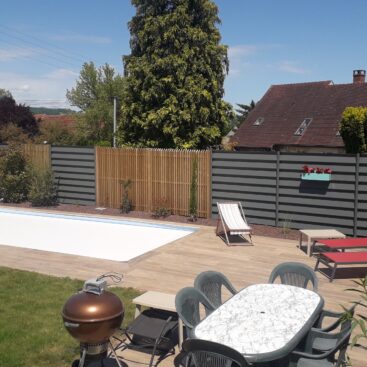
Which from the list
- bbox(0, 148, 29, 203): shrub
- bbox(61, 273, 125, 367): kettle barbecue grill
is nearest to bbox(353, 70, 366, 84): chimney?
bbox(0, 148, 29, 203): shrub

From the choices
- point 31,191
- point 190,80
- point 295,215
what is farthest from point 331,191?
point 190,80

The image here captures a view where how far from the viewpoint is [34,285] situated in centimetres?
697

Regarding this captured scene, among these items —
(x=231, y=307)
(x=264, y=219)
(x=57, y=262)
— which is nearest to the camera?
(x=231, y=307)

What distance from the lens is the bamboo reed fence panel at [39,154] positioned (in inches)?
595

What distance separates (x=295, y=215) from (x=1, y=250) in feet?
22.3

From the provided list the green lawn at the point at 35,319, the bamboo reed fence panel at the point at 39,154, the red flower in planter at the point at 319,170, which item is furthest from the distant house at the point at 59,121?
the green lawn at the point at 35,319

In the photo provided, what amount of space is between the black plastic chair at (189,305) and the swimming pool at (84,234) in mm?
4911

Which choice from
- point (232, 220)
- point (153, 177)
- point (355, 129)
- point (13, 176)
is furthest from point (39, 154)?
point (355, 129)

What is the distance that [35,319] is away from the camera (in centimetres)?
566

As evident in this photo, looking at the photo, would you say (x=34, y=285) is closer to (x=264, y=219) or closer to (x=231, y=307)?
(x=231, y=307)

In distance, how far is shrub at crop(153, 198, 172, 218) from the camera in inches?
515

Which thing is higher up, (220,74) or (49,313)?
(220,74)

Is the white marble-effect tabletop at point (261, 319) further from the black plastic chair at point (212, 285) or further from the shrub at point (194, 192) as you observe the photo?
the shrub at point (194, 192)

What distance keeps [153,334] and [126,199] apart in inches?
364
